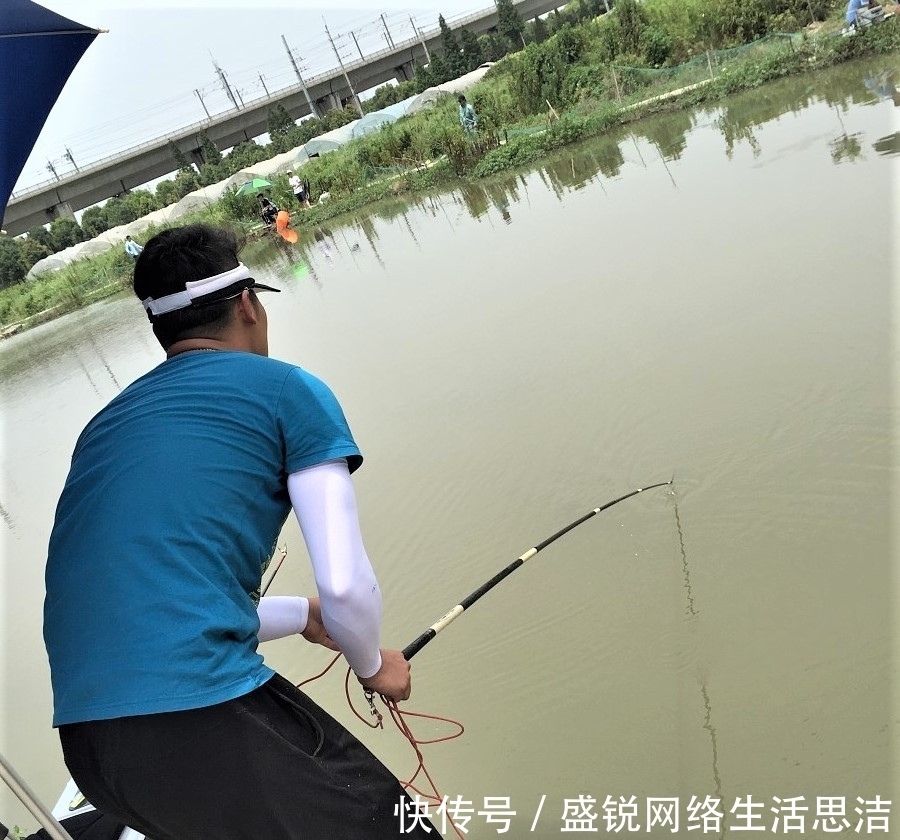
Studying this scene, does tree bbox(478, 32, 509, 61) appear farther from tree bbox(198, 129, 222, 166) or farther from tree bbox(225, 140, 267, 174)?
tree bbox(198, 129, 222, 166)

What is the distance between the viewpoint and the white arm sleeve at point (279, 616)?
165cm

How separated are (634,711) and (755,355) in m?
2.29

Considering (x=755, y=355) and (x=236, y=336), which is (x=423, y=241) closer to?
(x=755, y=355)

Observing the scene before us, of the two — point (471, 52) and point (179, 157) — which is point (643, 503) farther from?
point (179, 157)

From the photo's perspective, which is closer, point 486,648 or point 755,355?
point 486,648

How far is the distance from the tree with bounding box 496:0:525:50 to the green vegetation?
87.6 ft

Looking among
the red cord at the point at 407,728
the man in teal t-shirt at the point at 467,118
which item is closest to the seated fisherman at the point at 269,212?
the man in teal t-shirt at the point at 467,118

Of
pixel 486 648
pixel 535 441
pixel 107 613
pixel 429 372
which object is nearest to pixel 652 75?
pixel 429 372

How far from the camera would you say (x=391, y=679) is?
1.56 meters

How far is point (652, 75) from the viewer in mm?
16641

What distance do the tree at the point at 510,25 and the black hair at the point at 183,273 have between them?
51108mm

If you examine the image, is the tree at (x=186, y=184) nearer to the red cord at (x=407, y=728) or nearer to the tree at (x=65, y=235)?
the tree at (x=65, y=235)

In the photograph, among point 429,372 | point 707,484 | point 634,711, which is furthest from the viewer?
point 429,372

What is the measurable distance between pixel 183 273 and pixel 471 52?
157 feet
